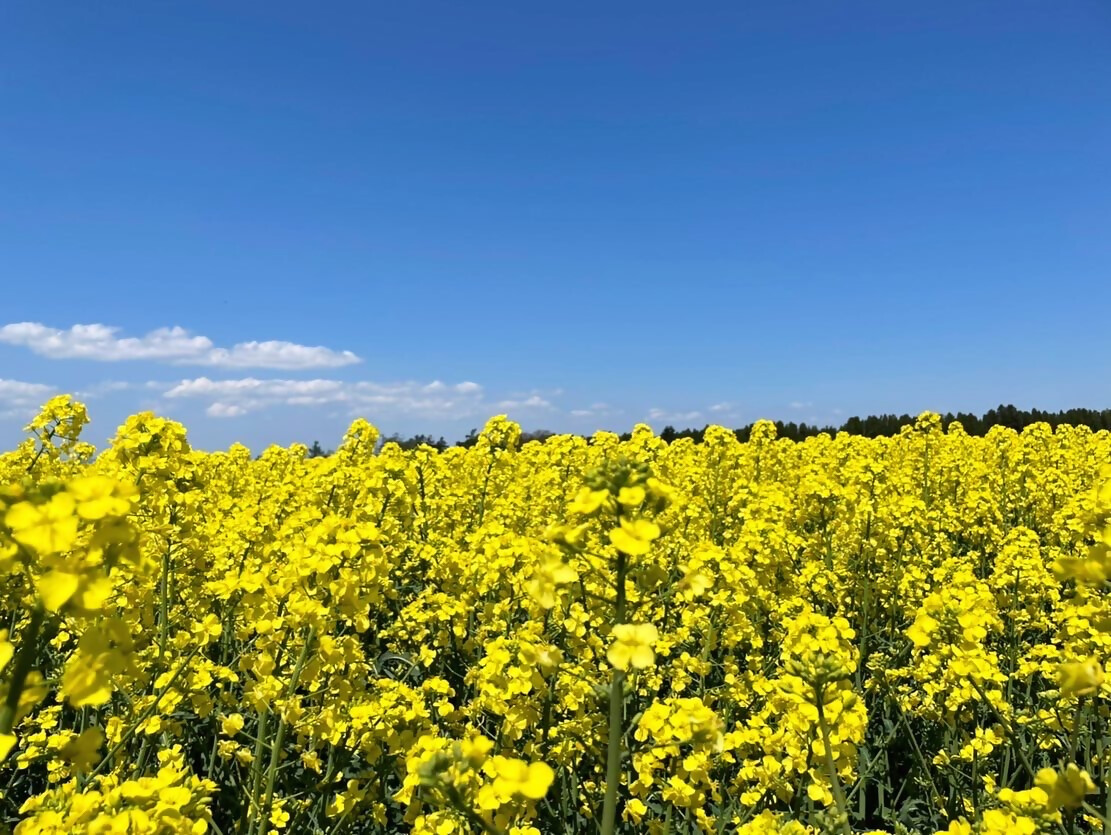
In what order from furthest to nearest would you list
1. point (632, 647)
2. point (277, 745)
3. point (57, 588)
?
point (277, 745), point (632, 647), point (57, 588)

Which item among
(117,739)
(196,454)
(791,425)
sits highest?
(791,425)

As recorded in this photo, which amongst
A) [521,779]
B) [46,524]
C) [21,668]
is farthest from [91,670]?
[521,779]

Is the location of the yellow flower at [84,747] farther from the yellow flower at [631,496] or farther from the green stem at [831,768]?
the green stem at [831,768]

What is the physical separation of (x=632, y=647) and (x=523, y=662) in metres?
1.16

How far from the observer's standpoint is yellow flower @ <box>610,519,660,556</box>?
5.49 feet

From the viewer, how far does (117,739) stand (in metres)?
3.08

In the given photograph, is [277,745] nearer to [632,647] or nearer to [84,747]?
[84,747]

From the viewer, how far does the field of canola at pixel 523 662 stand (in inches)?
66.6

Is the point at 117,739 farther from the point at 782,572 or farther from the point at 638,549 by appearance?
the point at 782,572

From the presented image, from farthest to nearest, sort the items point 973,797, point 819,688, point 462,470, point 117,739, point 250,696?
1. point 462,470
2. point 973,797
3. point 117,739
4. point 250,696
5. point 819,688

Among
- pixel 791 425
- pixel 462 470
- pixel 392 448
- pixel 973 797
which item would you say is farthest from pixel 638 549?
pixel 791 425

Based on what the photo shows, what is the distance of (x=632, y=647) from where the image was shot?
5.49 ft

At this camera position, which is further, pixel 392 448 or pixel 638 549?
pixel 392 448

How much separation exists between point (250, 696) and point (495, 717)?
58.0 inches
